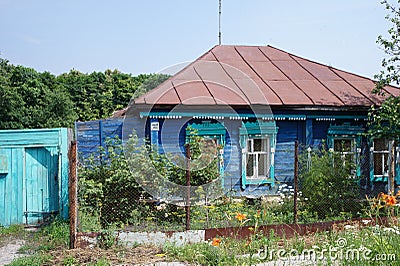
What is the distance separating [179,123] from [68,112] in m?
5.87

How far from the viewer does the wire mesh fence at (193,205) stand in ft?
23.9

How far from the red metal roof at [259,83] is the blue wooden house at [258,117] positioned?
0.02m

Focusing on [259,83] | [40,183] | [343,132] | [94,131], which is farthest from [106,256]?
[343,132]

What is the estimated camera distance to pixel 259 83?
1074 centimetres

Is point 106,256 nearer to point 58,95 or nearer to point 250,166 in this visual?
point 250,166

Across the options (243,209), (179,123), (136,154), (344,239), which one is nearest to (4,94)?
(179,123)

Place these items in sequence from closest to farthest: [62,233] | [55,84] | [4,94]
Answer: [62,233] → [4,94] → [55,84]

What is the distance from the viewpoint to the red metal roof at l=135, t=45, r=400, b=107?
32.4ft

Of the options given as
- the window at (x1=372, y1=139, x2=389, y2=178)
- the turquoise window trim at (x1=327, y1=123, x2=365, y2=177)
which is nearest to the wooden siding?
the turquoise window trim at (x1=327, y1=123, x2=365, y2=177)

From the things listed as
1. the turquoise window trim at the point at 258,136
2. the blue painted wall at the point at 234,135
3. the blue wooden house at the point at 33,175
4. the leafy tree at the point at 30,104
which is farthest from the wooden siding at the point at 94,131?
the leafy tree at the point at 30,104

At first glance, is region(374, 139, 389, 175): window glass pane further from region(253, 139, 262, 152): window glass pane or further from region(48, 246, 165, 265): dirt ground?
region(48, 246, 165, 265): dirt ground

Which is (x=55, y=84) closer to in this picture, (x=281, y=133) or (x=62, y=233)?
(x=281, y=133)

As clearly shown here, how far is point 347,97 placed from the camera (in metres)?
10.7

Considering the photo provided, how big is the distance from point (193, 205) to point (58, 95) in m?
8.45
